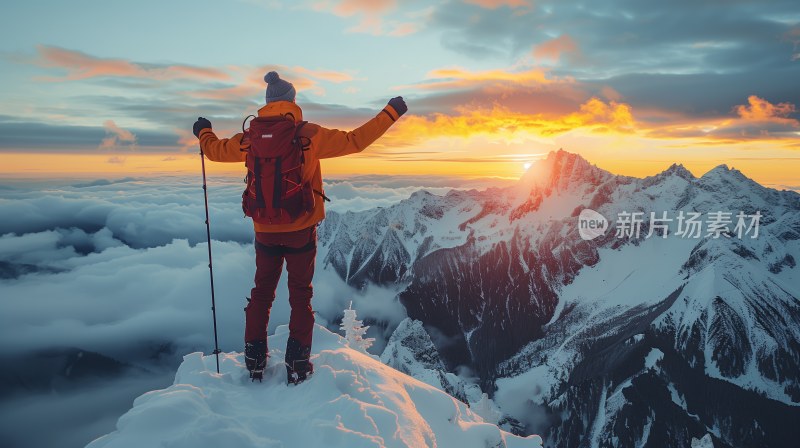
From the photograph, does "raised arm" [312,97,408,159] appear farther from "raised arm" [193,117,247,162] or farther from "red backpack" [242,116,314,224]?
"raised arm" [193,117,247,162]

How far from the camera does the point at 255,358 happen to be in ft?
27.3

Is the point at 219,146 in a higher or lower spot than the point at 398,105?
lower

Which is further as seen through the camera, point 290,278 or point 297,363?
point 290,278

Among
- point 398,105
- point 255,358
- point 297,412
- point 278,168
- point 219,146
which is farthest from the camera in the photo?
point 255,358

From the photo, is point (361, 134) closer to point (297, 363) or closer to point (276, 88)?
point (276, 88)

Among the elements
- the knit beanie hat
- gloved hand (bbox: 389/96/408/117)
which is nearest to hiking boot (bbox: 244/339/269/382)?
the knit beanie hat

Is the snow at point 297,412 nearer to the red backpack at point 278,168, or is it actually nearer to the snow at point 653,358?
the red backpack at point 278,168

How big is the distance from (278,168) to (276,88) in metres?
1.67

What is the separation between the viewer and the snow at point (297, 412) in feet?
18.5

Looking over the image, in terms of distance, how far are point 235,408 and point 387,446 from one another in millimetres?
2636

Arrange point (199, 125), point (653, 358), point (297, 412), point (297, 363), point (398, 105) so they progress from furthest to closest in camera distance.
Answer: point (653, 358) → point (199, 125) → point (297, 363) → point (398, 105) → point (297, 412)

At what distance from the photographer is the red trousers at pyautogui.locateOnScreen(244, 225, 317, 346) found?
790 centimetres

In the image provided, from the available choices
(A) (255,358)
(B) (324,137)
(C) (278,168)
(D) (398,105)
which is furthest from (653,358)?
(C) (278,168)

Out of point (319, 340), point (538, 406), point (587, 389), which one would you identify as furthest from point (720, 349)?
point (319, 340)
